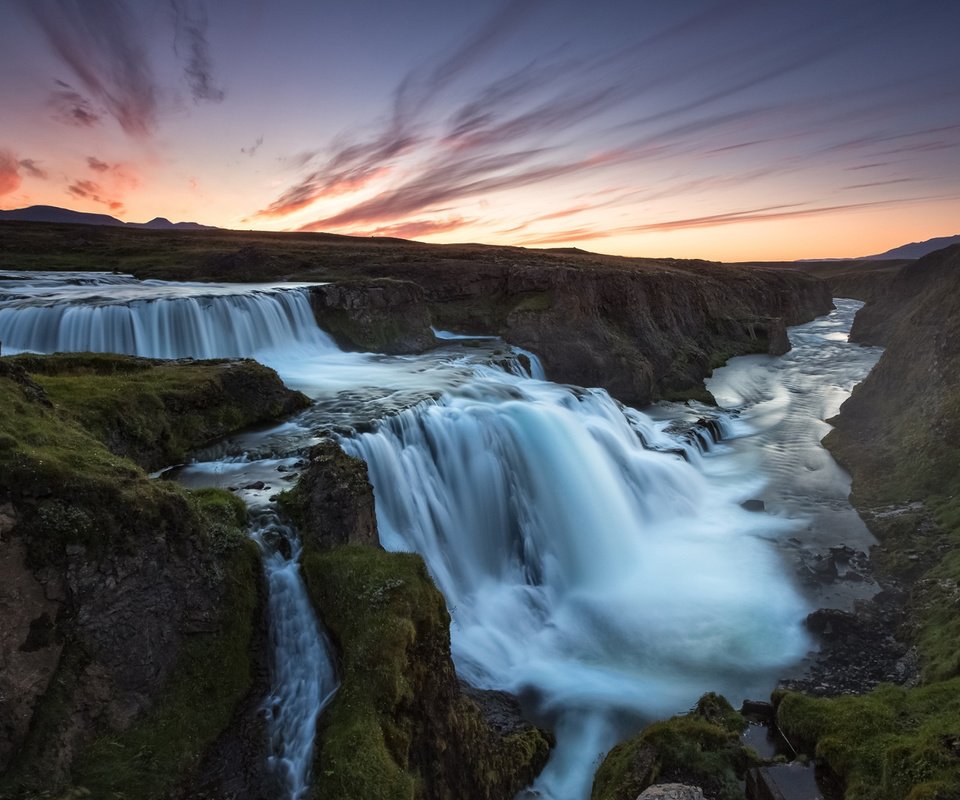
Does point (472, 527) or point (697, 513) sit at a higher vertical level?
point (472, 527)

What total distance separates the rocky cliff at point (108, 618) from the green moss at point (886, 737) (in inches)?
282

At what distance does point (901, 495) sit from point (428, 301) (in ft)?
89.8

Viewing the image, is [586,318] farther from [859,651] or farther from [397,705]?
[397,705]

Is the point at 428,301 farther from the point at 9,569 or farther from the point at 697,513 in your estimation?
the point at 9,569

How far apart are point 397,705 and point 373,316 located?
2609 centimetres

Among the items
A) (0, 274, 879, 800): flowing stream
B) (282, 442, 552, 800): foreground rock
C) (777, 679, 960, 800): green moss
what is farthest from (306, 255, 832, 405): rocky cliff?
(777, 679, 960, 800): green moss

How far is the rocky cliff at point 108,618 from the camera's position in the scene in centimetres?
571

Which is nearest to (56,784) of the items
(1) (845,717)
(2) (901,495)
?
(1) (845,717)

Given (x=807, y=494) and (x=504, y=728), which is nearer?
(x=504, y=728)

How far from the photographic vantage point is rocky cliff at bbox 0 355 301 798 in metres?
5.71

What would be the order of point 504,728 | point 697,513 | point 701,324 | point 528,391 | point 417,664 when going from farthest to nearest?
1. point 701,324
2. point 528,391
3. point 697,513
4. point 504,728
5. point 417,664

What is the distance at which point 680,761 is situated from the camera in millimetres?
7484

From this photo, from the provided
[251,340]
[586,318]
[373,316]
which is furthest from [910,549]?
[373,316]

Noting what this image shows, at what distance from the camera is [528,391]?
2330cm
